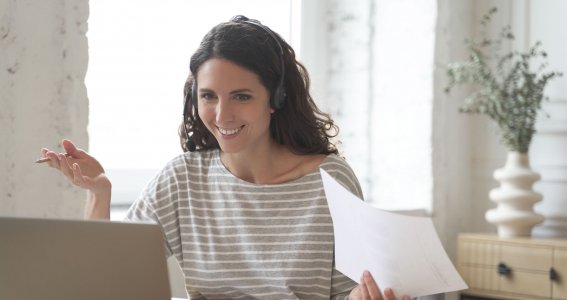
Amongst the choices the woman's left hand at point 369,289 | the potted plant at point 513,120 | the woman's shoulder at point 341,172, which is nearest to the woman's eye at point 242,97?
the woman's shoulder at point 341,172

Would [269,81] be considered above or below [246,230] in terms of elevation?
above

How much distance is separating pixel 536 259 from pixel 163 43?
5.27 ft

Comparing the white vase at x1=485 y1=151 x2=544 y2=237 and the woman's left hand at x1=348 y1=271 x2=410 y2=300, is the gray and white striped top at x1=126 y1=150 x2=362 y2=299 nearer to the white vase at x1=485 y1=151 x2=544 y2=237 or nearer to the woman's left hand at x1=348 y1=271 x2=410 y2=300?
the woman's left hand at x1=348 y1=271 x2=410 y2=300

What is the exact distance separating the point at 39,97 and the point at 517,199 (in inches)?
74.7

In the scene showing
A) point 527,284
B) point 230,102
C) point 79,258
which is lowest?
point 527,284

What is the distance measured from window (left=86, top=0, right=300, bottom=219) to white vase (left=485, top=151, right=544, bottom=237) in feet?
4.22

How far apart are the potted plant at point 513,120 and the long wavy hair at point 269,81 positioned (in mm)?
1484

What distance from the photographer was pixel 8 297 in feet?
3.45

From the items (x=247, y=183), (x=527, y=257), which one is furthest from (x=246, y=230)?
(x=527, y=257)

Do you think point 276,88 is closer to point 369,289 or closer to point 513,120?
point 369,289

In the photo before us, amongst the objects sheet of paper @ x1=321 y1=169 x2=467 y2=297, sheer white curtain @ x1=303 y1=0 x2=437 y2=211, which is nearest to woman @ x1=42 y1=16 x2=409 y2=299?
sheet of paper @ x1=321 y1=169 x2=467 y2=297

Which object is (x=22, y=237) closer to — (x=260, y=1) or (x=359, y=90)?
(x=260, y=1)

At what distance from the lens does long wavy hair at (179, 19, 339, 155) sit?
177 centimetres

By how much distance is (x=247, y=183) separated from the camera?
185 centimetres
